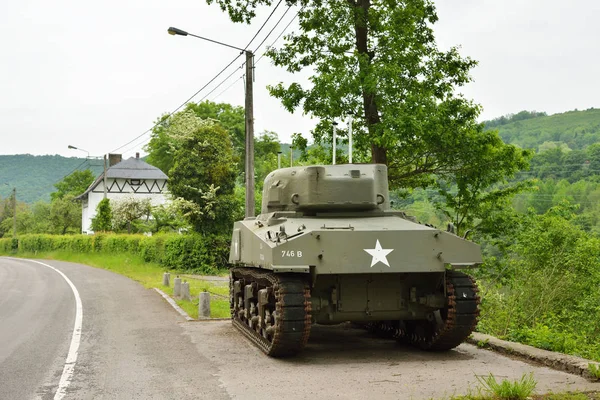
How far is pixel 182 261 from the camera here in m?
32.8

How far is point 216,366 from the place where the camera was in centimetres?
948

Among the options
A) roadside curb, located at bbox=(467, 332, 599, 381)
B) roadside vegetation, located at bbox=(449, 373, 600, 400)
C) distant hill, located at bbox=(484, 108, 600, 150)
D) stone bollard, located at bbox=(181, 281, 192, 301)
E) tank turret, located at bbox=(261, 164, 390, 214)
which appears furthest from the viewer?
distant hill, located at bbox=(484, 108, 600, 150)

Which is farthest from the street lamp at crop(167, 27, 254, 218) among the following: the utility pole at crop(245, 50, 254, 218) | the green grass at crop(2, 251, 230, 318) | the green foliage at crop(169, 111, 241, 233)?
the green foliage at crop(169, 111, 241, 233)

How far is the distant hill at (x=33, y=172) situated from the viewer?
173575 mm

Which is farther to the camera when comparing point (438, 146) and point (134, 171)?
point (134, 171)

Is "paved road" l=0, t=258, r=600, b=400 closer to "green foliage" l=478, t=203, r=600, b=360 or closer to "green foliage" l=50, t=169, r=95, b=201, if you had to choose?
"green foliage" l=478, t=203, r=600, b=360

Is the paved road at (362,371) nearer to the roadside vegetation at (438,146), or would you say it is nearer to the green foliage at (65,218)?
the roadside vegetation at (438,146)

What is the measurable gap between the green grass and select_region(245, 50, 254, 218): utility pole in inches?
107

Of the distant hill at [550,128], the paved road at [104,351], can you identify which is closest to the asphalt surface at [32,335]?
the paved road at [104,351]

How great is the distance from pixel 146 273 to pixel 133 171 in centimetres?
3657

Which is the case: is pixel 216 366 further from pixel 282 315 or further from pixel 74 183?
pixel 74 183

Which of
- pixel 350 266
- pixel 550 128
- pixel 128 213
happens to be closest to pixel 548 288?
pixel 350 266

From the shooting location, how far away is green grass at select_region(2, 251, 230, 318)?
18078 millimetres

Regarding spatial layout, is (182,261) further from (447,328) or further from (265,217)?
(447,328)
